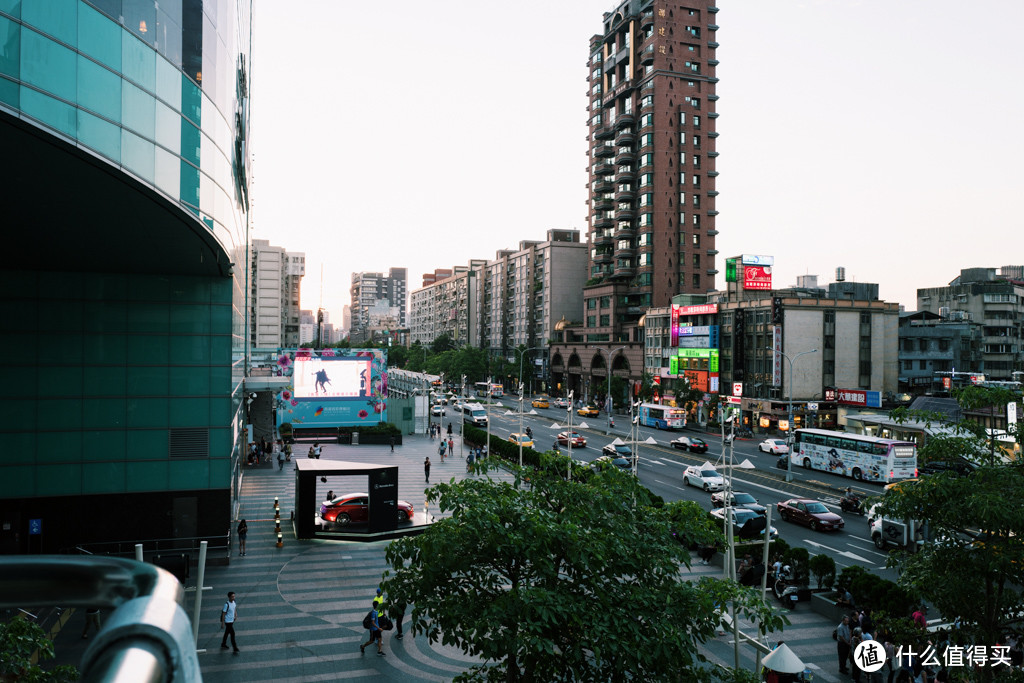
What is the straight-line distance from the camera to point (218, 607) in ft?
70.9

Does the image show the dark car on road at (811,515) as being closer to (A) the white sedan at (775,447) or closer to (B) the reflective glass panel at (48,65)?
(A) the white sedan at (775,447)

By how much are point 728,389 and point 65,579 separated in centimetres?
7910

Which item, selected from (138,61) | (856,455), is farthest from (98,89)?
(856,455)

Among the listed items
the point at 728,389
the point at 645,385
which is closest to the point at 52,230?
the point at 728,389

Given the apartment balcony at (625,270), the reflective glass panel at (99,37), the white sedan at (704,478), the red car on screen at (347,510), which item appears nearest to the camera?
the reflective glass panel at (99,37)

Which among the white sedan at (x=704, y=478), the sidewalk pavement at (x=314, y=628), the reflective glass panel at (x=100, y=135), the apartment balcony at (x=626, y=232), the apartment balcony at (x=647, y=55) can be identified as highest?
the apartment balcony at (x=647, y=55)

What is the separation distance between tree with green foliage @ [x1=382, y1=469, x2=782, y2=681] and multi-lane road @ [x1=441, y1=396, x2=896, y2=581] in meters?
9.97

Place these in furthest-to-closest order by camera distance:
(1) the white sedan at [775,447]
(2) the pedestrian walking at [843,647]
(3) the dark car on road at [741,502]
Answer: (1) the white sedan at [775,447]
(3) the dark car on road at [741,502]
(2) the pedestrian walking at [843,647]

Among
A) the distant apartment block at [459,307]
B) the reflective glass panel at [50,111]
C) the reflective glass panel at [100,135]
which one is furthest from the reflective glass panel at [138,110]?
the distant apartment block at [459,307]

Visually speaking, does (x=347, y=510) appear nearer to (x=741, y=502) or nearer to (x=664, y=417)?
(x=741, y=502)

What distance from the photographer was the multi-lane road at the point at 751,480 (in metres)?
29.9

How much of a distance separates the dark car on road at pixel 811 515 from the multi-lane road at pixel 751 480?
0.30 metres

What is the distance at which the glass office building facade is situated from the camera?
16516 millimetres

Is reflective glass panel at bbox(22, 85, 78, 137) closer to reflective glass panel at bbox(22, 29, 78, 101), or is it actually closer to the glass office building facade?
reflective glass panel at bbox(22, 29, 78, 101)
